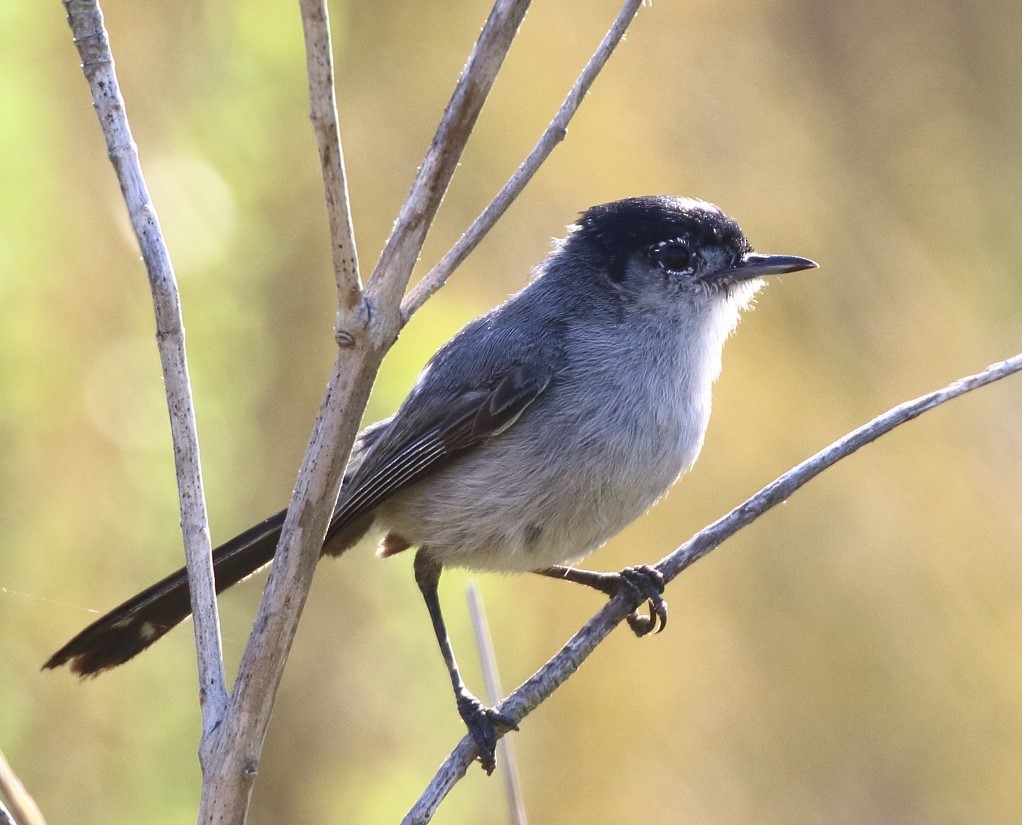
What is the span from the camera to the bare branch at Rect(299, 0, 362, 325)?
1334 millimetres

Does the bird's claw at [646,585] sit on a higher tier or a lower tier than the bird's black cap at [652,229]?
lower

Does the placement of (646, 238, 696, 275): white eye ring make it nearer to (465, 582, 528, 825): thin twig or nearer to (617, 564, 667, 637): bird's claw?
(617, 564, 667, 637): bird's claw

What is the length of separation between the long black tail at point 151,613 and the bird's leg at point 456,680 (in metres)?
0.43

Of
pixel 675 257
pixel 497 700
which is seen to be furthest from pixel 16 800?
pixel 675 257

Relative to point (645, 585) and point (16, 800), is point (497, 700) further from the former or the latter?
point (16, 800)

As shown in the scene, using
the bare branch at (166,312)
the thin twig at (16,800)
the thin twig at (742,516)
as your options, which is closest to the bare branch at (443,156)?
the bare branch at (166,312)

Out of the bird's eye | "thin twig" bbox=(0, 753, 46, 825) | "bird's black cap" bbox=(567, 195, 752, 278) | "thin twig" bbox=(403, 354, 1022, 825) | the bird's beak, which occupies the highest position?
"bird's black cap" bbox=(567, 195, 752, 278)

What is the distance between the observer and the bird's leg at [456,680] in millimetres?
2631

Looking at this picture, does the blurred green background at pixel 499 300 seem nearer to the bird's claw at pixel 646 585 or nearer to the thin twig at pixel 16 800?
the bird's claw at pixel 646 585

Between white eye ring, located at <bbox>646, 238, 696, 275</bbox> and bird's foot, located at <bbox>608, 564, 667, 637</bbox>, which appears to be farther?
Result: white eye ring, located at <bbox>646, 238, 696, 275</bbox>

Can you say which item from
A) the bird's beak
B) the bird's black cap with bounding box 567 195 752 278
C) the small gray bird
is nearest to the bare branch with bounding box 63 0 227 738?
the small gray bird

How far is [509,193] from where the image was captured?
1.57 meters

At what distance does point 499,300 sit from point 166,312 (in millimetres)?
2745

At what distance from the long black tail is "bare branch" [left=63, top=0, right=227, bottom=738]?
0.73 metres
